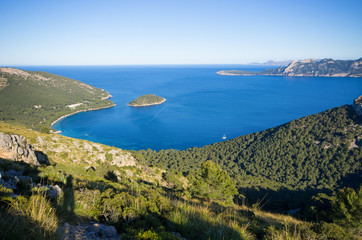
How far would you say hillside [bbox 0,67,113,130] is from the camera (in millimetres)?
115188

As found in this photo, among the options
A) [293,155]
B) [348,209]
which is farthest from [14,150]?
[293,155]

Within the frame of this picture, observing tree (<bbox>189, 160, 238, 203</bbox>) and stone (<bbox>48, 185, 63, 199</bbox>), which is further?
tree (<bbox>189, 160, 238, 203</bbox>)

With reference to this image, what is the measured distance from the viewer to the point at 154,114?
132 meters

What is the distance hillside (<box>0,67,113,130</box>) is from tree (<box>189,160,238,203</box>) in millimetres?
111257

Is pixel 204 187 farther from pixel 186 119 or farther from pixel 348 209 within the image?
pixel 186 119

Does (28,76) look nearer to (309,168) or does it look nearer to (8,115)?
(8,115)

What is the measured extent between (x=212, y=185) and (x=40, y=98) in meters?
167

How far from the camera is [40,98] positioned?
143250 millimetres

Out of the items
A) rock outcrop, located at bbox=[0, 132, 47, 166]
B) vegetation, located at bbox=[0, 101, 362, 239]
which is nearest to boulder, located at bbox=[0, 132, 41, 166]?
rock outcrop, located at bbox=[0, 132, 47, 166]

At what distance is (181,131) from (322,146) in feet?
207

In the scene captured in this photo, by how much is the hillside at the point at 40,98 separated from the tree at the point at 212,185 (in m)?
111

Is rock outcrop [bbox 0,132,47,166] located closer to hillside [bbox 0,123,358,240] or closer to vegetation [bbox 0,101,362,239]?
vegetation [bbox 0,101,362,239]

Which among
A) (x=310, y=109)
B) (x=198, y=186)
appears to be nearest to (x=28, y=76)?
(x=198, y=186)

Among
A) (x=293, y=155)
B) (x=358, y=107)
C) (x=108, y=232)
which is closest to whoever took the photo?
(x=108, y=232)
